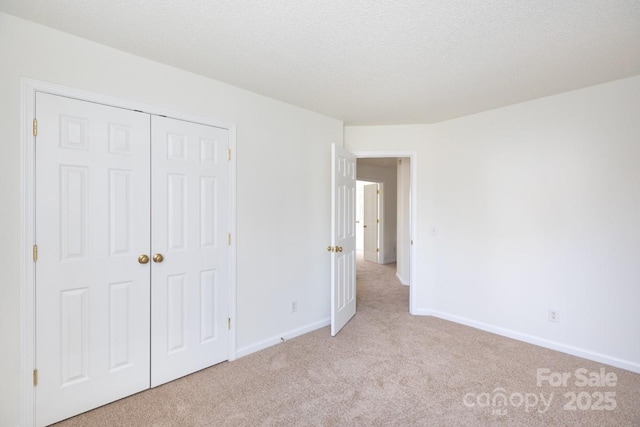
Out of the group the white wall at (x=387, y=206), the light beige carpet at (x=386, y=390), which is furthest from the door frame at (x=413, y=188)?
the white wall at (x=387, y=206)

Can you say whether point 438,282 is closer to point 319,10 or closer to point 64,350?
point 319,10

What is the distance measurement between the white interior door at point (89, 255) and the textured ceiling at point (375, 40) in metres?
0.60

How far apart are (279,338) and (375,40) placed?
271cm

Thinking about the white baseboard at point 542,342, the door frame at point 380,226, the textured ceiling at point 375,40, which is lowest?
the white baseboard at point 542,342

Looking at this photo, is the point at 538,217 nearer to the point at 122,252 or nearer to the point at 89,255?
the point at 122,252

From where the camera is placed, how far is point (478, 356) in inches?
106

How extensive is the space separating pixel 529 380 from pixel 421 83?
2529mm

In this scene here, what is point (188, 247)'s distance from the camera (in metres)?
2.39

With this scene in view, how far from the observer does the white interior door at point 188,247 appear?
7.35 feet

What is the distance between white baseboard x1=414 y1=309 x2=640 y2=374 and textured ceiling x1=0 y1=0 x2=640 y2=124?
236 centimetres

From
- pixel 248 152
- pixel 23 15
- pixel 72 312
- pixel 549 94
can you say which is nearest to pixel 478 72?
pixel 549 94

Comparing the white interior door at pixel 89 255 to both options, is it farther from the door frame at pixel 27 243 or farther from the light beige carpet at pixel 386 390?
the light beige carpet at pixel 386 390

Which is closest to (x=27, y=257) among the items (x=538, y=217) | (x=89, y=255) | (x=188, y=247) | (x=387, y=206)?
(x=89, y=255)

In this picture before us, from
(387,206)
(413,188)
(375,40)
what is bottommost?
(387,206)
